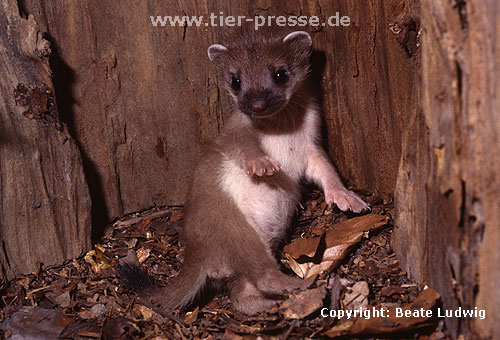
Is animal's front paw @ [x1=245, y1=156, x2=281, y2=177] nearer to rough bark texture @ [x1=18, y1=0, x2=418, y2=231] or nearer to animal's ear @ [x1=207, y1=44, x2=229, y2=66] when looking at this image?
rough bark texture @ [x1=18, y1=0, x2=418, y2=231]

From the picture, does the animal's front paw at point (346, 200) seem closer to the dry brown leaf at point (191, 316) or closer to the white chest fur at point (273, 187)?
the white chest fur at point (273, 187)

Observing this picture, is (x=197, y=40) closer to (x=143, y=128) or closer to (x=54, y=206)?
(x=143, y=128)

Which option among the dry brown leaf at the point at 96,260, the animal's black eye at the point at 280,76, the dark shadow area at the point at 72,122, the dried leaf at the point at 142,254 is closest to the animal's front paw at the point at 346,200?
the animal's black eye at the point at 280,76

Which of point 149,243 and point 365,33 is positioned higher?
point 365,33

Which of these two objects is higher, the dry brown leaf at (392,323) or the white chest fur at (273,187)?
the white chest fur at (273,187)

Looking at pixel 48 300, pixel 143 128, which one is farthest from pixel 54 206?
pixel 143 128

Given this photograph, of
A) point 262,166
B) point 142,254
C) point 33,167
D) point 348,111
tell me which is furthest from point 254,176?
point 33,167

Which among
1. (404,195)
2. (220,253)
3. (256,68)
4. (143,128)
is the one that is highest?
(256,68)
